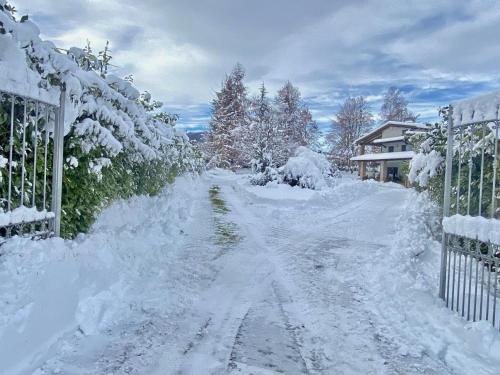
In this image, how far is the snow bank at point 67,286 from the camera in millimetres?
2988

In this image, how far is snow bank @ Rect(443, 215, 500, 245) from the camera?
3758 mm

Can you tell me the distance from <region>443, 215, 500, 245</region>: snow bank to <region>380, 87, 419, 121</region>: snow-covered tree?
144 feet

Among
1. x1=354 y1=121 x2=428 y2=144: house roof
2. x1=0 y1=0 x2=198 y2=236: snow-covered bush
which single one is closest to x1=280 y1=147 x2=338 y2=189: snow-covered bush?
x1=0 y1=0 x2=198 y2=236: snow-covered bush

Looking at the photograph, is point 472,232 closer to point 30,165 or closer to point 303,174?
point 30,165

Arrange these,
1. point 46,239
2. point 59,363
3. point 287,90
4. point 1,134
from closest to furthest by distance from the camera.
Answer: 1. point 59,363
2. point 1,134
3. point 46,239
4. point 287,90

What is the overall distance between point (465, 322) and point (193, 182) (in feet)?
54.5

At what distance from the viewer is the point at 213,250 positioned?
6988 mm

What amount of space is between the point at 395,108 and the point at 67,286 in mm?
47911

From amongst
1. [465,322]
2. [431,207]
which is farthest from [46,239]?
[431,207]

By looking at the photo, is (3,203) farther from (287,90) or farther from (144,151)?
(287,90)

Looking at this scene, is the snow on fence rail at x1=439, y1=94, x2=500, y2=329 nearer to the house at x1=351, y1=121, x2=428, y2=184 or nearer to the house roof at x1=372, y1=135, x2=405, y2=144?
the house at x1=351, y1=121, x2=428, y2=184

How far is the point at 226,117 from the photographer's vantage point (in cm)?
4066

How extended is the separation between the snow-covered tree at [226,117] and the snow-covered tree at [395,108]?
61.5ft

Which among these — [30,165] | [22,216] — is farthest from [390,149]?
[22,216]
